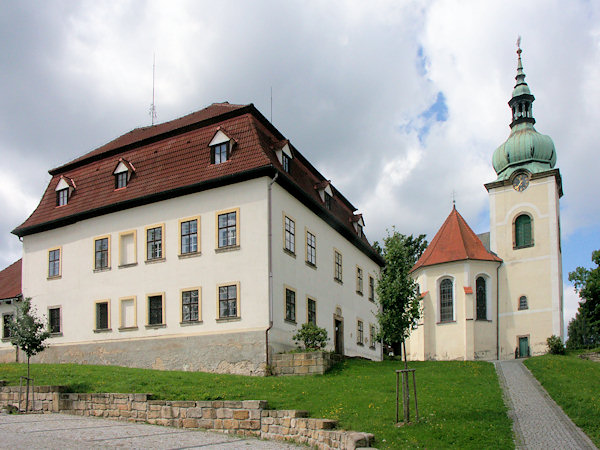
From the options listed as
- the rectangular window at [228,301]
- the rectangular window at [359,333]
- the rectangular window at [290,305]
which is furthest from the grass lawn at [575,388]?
the rectangular window at [228,301]

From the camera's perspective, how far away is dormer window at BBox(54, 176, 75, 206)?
33.0 meters

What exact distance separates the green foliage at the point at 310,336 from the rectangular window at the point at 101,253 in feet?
32.2

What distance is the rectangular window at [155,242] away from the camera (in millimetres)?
29016

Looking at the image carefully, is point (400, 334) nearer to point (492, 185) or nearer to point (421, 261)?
point (421, 261)

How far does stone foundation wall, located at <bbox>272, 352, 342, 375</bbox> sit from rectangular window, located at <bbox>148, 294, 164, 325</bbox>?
6032mm

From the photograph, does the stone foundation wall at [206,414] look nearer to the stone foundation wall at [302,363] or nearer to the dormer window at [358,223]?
the stone foundation wall at [302,363]

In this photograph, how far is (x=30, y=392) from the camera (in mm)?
20391

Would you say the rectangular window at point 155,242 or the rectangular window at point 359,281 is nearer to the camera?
the rectangular window at point 155,242

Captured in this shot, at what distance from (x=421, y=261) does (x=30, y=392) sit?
116 feet

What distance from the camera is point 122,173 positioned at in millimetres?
31172

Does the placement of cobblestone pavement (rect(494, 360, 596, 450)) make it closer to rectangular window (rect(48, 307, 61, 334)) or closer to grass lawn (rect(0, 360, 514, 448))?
grass lawn (rect(0, 360, 514, 448))

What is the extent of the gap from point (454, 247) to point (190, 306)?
1097 inches

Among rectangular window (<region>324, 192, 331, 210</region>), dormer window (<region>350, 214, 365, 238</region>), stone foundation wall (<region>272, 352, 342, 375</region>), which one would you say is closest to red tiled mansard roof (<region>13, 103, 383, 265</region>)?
rectangular window (<region>324, 192, 331, 210</region>)

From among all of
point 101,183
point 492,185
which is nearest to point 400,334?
point 101,183
